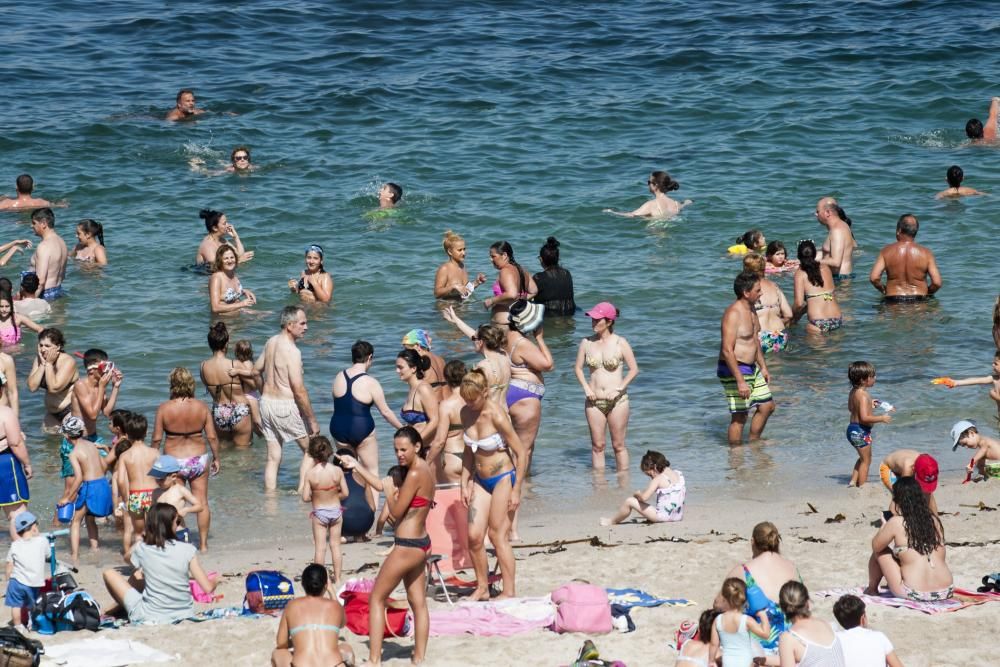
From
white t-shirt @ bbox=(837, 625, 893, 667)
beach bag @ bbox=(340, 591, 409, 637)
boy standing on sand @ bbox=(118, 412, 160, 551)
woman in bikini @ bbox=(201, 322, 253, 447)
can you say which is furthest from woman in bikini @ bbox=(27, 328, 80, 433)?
white t-shirt @ bbox=(837, 625, 893, 667)

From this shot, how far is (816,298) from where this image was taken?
14.9 metres

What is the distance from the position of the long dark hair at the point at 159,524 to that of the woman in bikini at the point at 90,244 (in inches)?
358

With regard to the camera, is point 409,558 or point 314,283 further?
point 314,283

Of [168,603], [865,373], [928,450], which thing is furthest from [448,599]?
[928,450]

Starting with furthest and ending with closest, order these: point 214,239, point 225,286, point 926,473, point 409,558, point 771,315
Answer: point 214,239
point 225,286
point 771,315
point 926,473
point 409,558

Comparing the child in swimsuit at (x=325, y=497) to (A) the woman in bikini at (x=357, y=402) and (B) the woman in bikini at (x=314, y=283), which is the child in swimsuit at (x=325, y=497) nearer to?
(A) the woman in bikini at (x=357, y=402)

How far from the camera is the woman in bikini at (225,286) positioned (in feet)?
49.9

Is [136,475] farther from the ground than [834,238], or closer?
closer

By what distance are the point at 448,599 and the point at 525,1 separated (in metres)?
22.7

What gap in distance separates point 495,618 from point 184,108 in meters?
16.2

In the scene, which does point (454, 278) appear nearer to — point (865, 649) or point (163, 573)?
point (163, 573)

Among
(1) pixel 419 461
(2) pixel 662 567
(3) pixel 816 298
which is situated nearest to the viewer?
(1) pixel 419 461

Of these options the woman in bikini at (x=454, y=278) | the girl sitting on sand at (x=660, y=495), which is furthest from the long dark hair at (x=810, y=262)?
the girl sitting on sand at (x=660, y=495)

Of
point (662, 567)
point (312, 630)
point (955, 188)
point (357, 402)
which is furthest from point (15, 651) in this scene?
point (955, 188)
